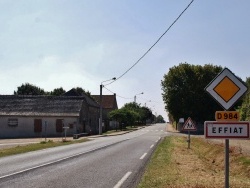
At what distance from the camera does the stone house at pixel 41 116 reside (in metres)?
56.4

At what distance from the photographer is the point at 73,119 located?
56.8 metres

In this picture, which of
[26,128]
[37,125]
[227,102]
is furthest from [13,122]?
[227,102]

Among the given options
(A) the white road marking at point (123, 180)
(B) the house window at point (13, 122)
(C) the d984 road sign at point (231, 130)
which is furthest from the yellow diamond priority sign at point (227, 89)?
(B) the house window at point (13, 122)

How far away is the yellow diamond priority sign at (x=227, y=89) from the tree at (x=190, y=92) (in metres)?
59.3

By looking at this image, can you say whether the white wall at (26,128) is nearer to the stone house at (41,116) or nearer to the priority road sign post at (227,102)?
the stone house at (41,116)

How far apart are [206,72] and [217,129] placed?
6217cm

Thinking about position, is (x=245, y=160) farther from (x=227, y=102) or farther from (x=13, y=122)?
(x=13, y=122)

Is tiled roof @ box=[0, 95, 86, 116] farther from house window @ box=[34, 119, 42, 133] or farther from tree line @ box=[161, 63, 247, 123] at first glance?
tree line @ box=[161, 63, 247, 123]

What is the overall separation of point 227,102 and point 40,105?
181ft

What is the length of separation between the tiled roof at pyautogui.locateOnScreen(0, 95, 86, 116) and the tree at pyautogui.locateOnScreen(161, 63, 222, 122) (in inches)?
640

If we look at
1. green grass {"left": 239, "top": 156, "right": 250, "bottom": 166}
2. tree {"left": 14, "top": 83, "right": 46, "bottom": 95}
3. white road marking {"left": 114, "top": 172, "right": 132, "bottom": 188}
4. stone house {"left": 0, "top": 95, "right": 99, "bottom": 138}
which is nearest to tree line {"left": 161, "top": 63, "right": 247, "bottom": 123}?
stone house {"left": 0, "top": 95, "right": 99, "bottom": 138}

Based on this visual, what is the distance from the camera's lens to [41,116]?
57.1 m

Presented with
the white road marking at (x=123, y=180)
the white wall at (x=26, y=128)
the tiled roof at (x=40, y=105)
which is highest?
the tiled roof at (x=40, y=105)

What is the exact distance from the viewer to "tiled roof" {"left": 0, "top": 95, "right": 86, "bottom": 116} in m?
57.8
